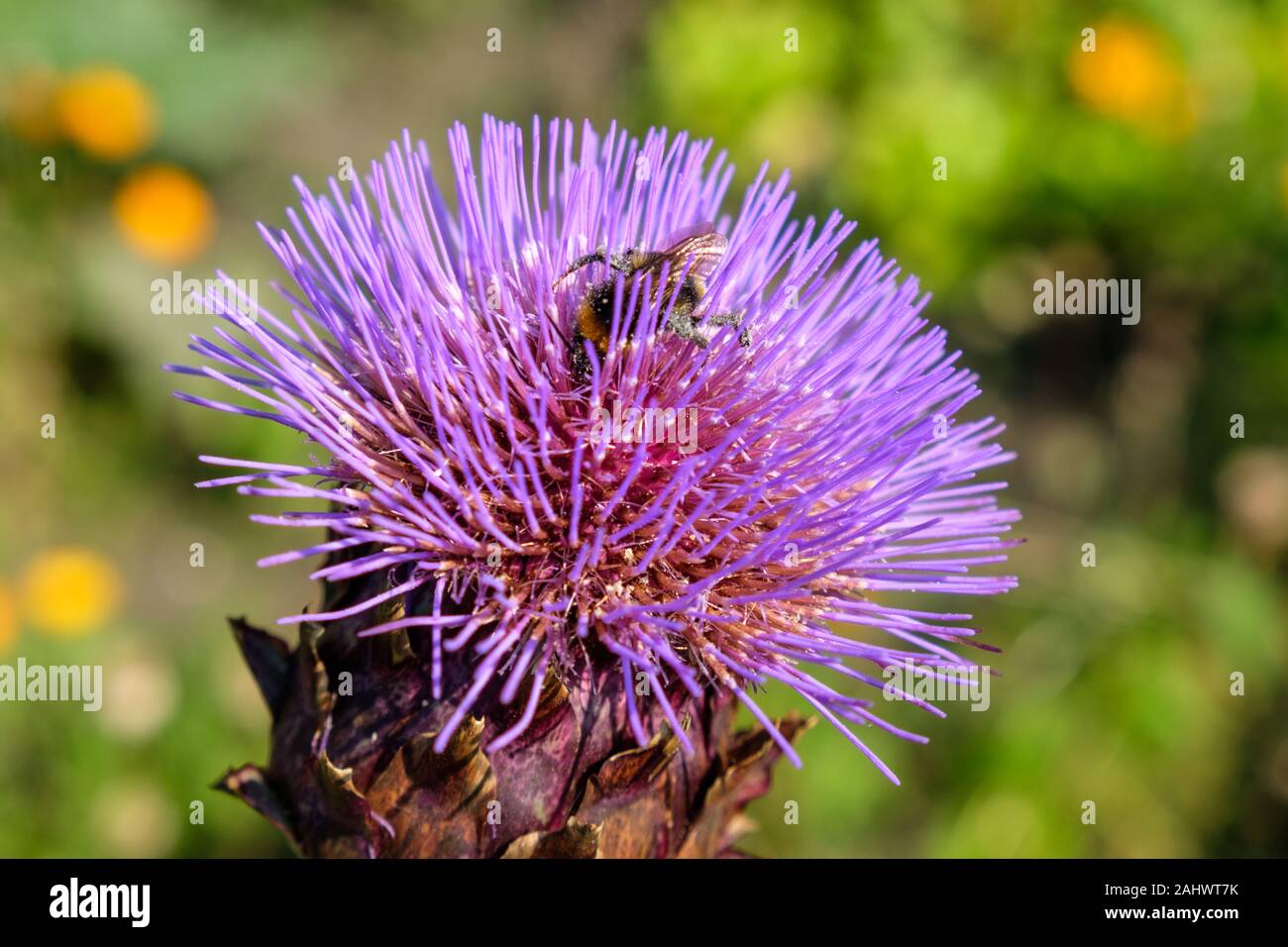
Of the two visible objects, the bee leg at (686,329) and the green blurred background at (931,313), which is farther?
the green blurred background at (931,313)

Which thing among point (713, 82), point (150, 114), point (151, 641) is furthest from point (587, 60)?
point (151, 641)

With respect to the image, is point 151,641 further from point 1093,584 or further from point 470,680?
point 1093,584

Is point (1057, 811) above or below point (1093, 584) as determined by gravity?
below

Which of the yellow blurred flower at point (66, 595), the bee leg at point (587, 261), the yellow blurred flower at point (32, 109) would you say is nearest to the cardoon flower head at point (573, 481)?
the bee leg at point (587, 261)

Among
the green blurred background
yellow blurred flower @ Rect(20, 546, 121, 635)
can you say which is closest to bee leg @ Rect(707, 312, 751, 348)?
the green blurred background

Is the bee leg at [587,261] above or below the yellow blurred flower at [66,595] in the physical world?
above

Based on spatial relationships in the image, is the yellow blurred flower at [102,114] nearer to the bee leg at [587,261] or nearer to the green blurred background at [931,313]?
the green blurred background at [931,313]
